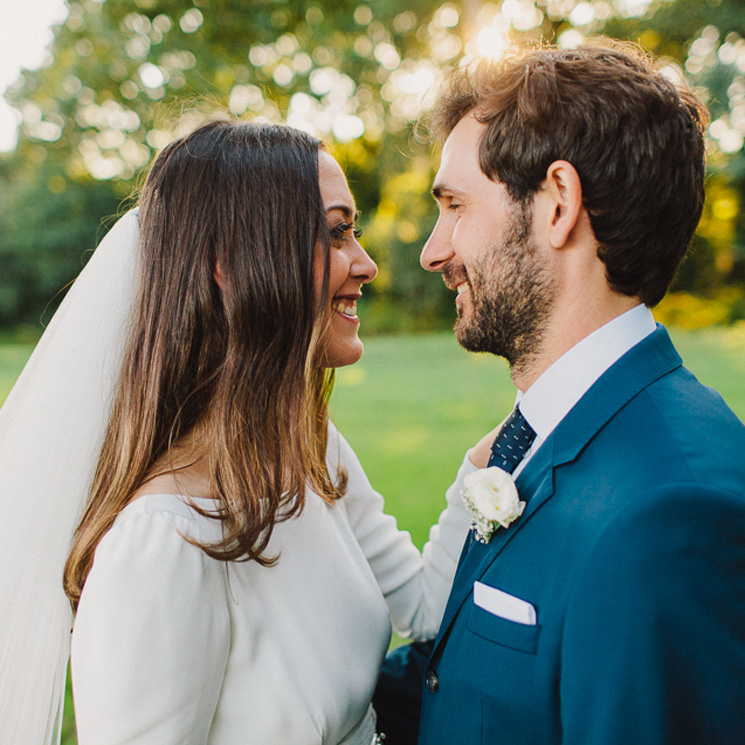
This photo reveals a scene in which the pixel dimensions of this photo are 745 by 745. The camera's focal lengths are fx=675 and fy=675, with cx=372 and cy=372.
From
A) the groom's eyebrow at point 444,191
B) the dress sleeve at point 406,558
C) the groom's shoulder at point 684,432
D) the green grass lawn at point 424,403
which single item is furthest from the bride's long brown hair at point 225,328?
the green grass lawn at point 424,403

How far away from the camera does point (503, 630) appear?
161 cm

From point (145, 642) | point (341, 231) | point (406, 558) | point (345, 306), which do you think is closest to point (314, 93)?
point (345, 306)

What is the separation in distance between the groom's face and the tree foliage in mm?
504

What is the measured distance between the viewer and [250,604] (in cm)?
183

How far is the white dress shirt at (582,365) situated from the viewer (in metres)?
1.83

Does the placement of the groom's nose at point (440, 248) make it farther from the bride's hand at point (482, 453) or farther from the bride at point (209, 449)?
the bride's hand at point (482, 453)

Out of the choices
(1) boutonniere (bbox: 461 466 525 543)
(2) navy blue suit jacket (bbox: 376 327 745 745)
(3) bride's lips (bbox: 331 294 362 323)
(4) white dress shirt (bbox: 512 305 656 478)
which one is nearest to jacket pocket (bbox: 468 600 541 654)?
(2) navy blue suit jacket (bbox: 376 327 745 745)

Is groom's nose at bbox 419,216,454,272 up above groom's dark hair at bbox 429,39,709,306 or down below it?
below

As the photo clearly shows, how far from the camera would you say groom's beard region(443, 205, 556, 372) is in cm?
191

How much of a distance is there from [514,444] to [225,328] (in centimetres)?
90

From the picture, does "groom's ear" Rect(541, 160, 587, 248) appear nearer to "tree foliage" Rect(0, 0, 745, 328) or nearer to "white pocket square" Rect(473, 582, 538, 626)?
"tree foliage" Rect(0, 0, 745, 328)

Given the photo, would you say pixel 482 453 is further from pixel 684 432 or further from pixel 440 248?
pixel 684 432

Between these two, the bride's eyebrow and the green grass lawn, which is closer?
the bride's eyebrow

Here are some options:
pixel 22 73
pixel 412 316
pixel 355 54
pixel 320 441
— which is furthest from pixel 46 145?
pixel 320 441
